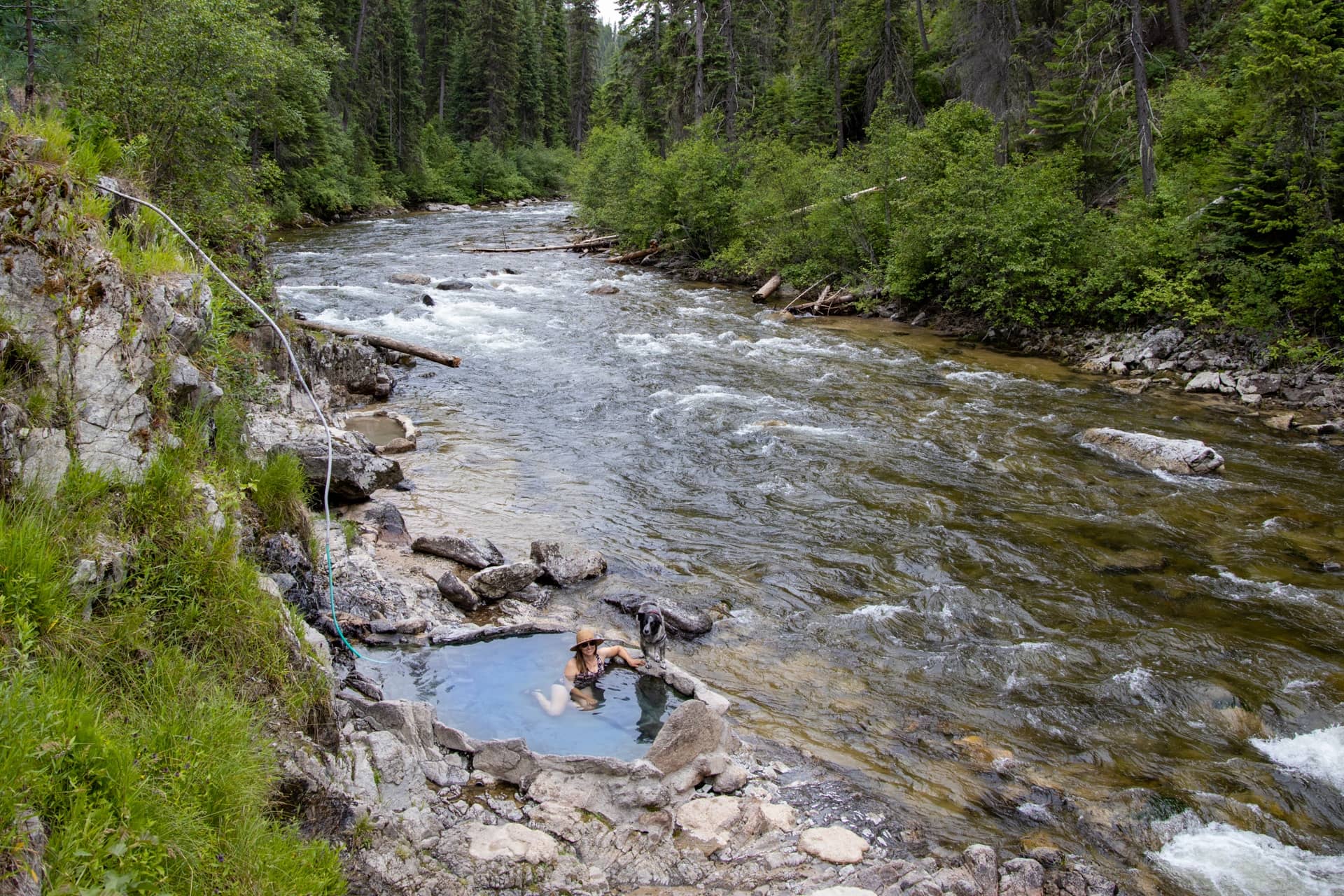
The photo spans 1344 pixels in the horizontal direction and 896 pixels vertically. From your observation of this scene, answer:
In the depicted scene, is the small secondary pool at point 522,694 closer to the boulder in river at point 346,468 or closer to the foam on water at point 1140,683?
the boulder in river at point 346,468

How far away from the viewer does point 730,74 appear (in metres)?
32.8

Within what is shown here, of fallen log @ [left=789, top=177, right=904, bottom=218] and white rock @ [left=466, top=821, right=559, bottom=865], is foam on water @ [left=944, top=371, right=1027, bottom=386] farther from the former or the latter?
white rock @ [left=466, top=821, right=559, bottom=865]

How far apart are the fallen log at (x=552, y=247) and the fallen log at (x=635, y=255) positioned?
9.02ft

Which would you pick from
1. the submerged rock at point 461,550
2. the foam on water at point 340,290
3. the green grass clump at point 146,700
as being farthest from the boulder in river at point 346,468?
the foam on water at point 340,290

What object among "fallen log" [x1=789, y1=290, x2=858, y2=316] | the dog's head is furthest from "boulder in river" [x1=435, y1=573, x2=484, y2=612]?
"fallen log" [x1=789, y1=290, x2=858, y2=316]

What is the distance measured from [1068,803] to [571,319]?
17630 mm

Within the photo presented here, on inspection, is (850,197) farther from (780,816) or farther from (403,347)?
(780,816)

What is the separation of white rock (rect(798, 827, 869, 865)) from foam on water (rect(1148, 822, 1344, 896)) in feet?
6.12

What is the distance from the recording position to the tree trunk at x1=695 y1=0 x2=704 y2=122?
33.3 meters

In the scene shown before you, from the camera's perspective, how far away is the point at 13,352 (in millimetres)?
4090

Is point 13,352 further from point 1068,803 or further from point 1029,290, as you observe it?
point 1029,290

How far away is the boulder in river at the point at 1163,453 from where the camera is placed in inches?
453

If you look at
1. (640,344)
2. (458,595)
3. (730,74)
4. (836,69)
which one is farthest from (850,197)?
(458,595)

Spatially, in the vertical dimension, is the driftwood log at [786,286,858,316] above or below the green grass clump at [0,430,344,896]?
above
